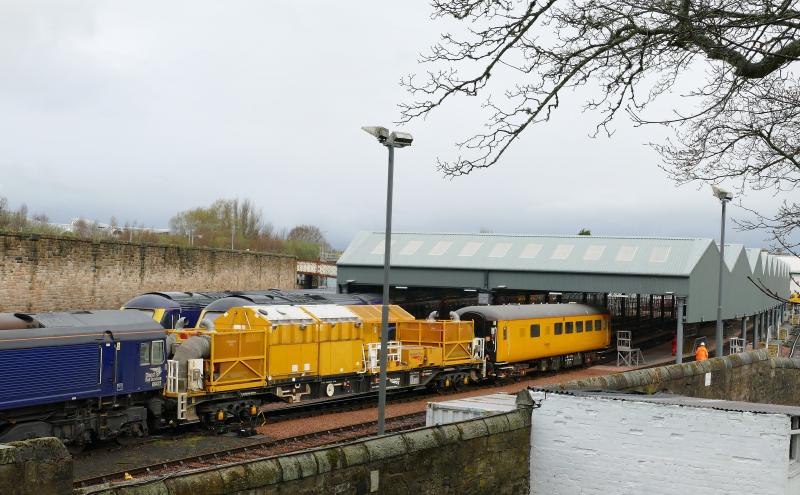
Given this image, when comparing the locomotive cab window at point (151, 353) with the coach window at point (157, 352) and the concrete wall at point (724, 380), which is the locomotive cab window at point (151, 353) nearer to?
the coach window at point (157, 352)

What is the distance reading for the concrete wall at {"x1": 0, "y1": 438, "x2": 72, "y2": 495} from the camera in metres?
6.95

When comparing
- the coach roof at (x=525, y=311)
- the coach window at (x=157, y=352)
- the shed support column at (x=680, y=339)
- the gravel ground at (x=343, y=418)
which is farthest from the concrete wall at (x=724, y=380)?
the coach window at (x=157, y=352)

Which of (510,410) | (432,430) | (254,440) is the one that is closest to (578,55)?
(432,430)

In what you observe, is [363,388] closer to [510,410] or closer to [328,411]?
[328,411]

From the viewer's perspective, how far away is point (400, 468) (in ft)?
34.6

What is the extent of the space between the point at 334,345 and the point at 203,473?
15.1 metres

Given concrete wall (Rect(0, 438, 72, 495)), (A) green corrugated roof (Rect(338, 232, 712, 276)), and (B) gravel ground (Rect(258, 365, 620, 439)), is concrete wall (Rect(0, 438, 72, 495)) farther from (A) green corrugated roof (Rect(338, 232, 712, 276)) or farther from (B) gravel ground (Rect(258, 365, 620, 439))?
(A) green corrugated roof (Rect(338, 232, 712, 276))

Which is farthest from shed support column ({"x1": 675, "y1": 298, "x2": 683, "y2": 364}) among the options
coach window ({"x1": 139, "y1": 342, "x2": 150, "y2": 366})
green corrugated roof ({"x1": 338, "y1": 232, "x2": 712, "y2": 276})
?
coach window ({"x1": 139, "y1": 342, "x2": 150, "y2": 366})

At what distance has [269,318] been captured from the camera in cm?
2120

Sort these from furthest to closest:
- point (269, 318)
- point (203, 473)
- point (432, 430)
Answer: point (269, 318)
point (432, 430)
point (203, 473)

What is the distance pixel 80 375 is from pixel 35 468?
1057cm

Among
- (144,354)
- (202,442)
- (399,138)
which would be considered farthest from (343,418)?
(399,138)

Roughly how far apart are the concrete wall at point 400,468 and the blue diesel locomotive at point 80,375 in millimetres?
8997

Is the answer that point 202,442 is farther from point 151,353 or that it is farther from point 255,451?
point 151,353
